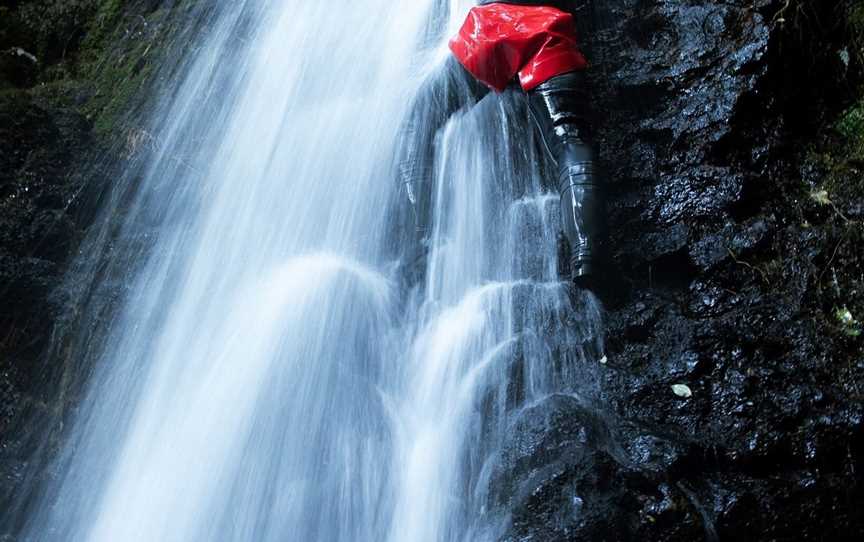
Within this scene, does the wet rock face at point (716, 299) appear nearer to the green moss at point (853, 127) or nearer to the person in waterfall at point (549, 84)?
the green moss at point (853, 127)

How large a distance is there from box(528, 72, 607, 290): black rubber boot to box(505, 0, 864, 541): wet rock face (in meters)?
0.26

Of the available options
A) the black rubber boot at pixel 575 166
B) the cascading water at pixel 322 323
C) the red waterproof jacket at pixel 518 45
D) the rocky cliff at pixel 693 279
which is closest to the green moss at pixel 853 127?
the rocky cliff at pixel 693 279

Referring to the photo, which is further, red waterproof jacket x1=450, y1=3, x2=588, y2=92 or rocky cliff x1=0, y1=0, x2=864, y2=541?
red waterproof jacket x1=450, y1=3, x2=588, y2=92

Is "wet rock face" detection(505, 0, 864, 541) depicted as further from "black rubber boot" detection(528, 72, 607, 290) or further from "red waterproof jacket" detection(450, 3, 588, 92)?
"red waterproof jacket" detection(450, 3, 588, 92)

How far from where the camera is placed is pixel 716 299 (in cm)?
429

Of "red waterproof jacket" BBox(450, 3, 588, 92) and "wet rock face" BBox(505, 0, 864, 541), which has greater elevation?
"red waterproof jacket" BBox(450, 3, 588, 92)

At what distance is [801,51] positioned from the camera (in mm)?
5016

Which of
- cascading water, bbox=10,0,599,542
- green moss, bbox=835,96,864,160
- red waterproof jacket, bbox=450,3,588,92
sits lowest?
cascading water, bbox=10,0,599,542

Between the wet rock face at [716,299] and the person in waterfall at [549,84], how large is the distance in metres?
0.32

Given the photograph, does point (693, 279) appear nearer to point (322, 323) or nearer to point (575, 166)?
point (575, 166)

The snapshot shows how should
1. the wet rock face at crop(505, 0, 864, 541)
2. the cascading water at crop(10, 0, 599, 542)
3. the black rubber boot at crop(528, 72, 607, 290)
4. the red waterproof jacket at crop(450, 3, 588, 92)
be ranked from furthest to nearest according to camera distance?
the red waterproof jacket at crop(450, 3, 588, 92)
the black rubber boot at crop(528, 72, 607, 290)
the cascading water at crop(10, 0, 599, 542)
the wet rock face at crop(505, 0, 864, 541)

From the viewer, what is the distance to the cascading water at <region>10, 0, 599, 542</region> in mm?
4266

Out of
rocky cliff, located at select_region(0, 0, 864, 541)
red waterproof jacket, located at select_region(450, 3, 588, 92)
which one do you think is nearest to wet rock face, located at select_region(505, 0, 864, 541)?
rocky cliff, located at select_region(0, 0, 864, 541)

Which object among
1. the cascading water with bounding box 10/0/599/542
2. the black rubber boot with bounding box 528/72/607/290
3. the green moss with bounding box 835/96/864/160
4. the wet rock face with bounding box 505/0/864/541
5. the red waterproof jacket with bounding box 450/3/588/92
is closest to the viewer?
the wet rock face with bounding box 505/0/864/541
